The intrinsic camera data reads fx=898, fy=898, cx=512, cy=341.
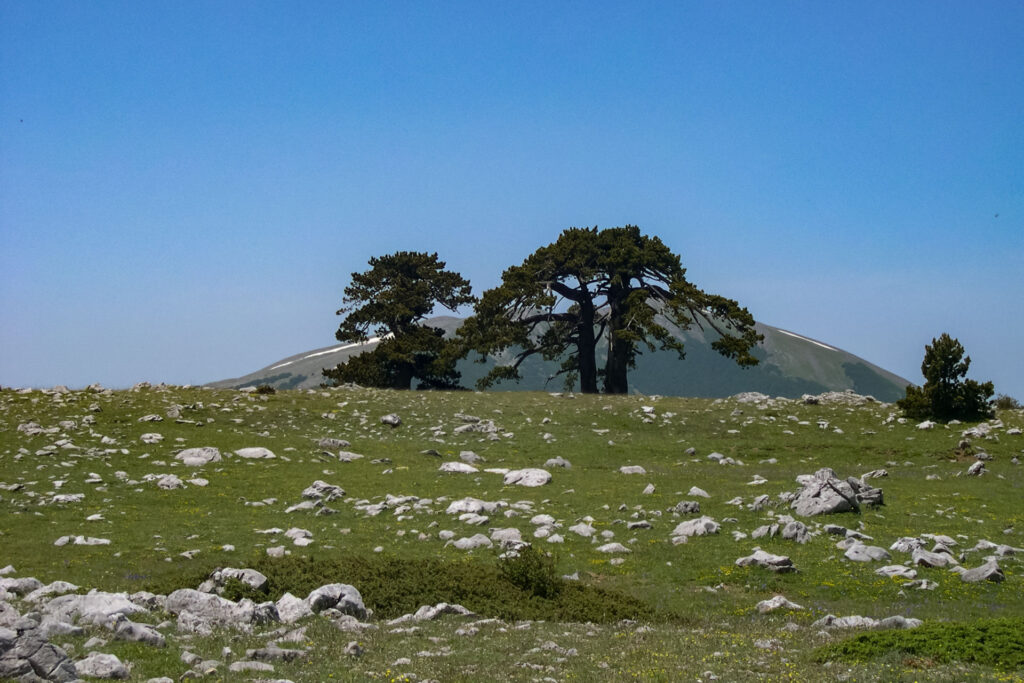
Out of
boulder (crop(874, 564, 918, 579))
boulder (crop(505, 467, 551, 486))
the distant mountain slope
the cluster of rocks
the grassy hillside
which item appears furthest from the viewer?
the distant mountain slope

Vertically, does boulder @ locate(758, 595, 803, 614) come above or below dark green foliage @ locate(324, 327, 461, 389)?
below

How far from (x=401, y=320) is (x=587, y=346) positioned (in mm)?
13620

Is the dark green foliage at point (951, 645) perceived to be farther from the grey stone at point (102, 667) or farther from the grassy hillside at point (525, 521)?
the grey stone at point (102, 667)

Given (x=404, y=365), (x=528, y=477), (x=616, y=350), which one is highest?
(x=616, y=350)

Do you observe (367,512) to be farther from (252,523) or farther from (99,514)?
(99,514)

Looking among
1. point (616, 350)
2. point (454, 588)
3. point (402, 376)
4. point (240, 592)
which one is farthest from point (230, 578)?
point (402, 376)

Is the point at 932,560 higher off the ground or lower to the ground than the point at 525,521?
lower

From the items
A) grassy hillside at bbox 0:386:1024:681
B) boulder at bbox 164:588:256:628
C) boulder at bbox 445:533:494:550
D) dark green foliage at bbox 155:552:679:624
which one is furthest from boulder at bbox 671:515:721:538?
boulder at bbox 164:588:256:628

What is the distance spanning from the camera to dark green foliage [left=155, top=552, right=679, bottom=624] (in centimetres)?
1580

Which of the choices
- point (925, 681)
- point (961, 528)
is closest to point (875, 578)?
point (961, 528)

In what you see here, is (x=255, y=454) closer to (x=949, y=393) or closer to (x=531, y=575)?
(x=531, y=575)

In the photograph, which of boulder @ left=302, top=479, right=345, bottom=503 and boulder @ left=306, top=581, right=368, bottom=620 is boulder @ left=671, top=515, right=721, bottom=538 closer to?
boulder @ left=306, top=581, right=368, bottom=620

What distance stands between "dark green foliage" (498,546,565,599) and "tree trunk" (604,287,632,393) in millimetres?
40335

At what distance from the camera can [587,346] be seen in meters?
60.2
